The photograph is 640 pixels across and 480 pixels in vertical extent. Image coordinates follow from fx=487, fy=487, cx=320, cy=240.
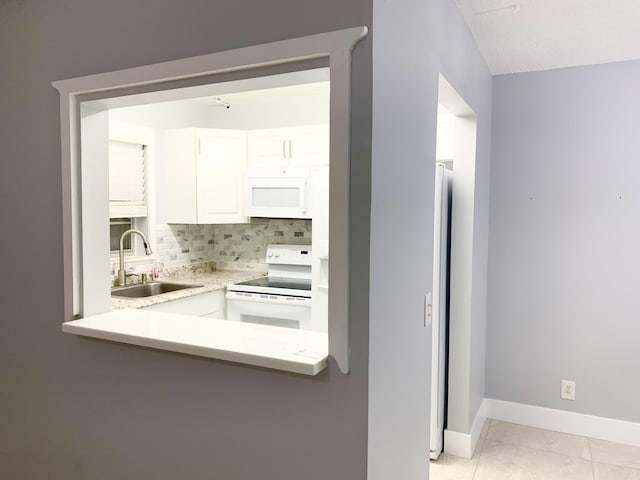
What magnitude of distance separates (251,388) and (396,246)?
0.68 m

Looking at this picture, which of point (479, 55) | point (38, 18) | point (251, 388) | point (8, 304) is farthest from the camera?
point (479, 55)

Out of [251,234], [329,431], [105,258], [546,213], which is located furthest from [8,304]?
[546,213]

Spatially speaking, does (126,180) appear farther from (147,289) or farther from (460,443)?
(460,443)

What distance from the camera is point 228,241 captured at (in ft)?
15.0

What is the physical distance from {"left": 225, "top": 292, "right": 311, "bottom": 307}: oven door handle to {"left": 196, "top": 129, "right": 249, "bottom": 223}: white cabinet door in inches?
27.6

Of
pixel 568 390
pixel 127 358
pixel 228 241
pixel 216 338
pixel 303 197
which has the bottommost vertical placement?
A: pixel 568 390

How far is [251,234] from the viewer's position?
4473 millimetres

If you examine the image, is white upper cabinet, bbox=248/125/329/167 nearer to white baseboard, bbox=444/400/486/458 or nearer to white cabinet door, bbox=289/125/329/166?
white cabinet door, bbox=289/125/329/166

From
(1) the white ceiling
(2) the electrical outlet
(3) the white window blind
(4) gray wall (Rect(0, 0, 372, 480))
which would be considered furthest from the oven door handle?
(1) the white ceiling

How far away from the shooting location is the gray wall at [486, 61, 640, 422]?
307 cm

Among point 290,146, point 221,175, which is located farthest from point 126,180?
point 290,146

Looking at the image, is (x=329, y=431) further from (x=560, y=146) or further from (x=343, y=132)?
(x=560, y=146)

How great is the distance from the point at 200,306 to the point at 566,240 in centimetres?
255

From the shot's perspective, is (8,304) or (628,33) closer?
(8,304)
